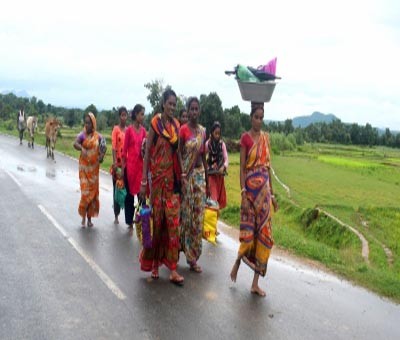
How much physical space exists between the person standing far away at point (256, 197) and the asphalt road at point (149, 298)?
0.51 metres

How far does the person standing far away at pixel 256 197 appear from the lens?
581 cm

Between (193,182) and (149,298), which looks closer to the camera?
(149,298)

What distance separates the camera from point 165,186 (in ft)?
19.7

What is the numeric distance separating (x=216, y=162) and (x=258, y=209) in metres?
3.20

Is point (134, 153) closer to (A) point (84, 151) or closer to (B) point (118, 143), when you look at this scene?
(B) point (118, 143)

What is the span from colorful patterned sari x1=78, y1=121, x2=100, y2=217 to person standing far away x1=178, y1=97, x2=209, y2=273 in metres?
2.79

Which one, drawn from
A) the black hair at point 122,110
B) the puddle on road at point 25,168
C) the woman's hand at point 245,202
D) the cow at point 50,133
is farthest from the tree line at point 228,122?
the woman's hand at point 245,202

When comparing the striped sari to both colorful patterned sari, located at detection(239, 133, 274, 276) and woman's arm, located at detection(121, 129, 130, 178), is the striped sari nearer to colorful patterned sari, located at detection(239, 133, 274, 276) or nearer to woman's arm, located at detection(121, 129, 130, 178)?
woman's arm, located at detection(121, 129, 130, 178)

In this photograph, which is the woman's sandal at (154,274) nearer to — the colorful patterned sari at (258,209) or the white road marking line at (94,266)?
the white road marking line at (94,266)

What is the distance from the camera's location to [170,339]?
15.0 feet

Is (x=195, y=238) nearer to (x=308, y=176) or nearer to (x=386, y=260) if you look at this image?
(x=386, y=260)

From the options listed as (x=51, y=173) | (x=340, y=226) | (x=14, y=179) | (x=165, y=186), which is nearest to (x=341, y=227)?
(x=340, y=226)

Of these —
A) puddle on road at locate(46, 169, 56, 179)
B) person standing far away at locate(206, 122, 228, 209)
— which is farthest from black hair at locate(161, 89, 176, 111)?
puddle on road at locate(46, 169, 56, 179)

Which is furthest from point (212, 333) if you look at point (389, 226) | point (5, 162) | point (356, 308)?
point (5, 162)
